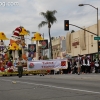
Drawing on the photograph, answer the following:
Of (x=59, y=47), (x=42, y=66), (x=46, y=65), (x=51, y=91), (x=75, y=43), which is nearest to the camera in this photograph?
(x=51, y=91)

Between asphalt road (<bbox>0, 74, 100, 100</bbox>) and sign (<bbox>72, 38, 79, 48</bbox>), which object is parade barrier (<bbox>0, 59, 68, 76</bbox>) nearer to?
asphalt road (<bbox>0, 74, 100, 100</bbox>)

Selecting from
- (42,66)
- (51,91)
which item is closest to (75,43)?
(42,66)

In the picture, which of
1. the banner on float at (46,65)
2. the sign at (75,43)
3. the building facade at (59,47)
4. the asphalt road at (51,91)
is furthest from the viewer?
the building facade at (59,47)

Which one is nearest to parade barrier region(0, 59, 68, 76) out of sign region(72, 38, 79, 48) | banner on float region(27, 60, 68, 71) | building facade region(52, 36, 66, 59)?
banner on float region(27, 60, 68, 71)

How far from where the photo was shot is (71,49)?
61406 mm

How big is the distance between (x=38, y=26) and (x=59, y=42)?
363 inches

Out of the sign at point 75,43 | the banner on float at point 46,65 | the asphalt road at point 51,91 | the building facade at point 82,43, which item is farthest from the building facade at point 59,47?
the asphalt road at point 51,91

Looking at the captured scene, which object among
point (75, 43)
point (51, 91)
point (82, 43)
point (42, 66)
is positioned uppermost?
point (75, 43)

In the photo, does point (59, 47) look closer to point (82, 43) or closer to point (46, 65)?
point (82, 43)

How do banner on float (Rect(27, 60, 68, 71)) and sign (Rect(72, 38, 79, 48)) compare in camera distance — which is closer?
banner on float (Rect(27, 60, 68, 71))

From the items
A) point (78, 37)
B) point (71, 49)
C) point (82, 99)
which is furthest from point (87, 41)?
point (82, 99)

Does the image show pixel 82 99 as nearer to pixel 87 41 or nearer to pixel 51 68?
pixel 51 68

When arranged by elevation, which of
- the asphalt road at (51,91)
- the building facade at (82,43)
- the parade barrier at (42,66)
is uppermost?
the building facade at (82,43)

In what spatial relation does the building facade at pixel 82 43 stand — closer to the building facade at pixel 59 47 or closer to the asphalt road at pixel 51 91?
the building facade at pixel 59 47
